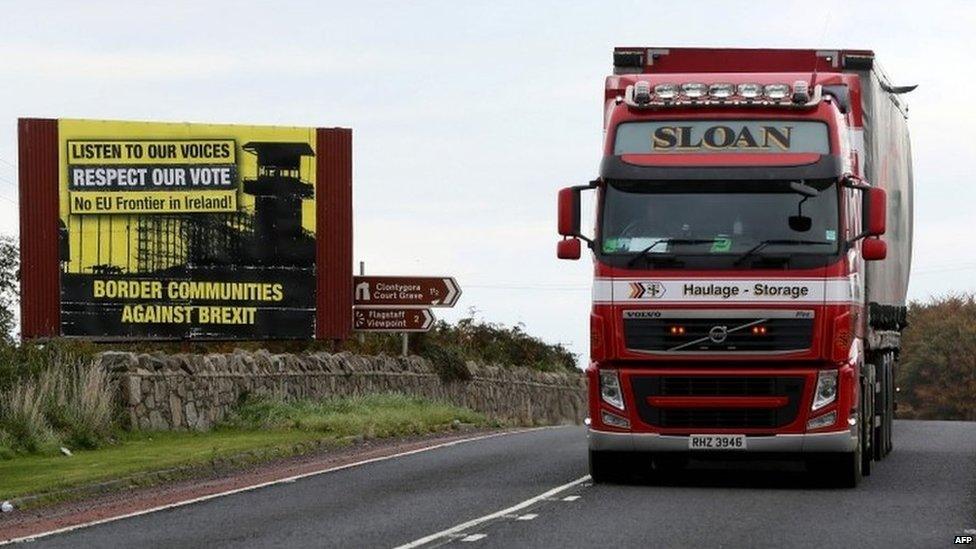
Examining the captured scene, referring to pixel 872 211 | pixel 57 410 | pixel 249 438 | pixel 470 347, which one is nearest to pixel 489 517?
pixel 872 211

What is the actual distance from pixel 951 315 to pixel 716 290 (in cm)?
7682

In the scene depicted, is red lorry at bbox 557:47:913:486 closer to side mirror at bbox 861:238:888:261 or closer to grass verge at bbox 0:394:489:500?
side mirror at bbox 861:238:888:261

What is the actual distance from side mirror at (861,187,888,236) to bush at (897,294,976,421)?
6786 centimetres

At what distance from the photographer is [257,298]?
40.3 metres

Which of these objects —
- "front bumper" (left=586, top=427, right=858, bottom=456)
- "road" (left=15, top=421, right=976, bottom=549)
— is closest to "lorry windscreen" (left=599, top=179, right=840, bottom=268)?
"front bumper" (left=586, top=427, right=858, bottom=456)

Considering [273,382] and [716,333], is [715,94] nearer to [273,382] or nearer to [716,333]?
[716,333]

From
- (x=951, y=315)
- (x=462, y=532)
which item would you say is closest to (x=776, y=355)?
(x=462, y=532)

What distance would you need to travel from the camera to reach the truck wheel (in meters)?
20.0

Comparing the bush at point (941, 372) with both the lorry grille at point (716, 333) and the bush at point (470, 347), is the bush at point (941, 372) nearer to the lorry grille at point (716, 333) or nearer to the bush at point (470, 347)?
the bush at point (470, 347)

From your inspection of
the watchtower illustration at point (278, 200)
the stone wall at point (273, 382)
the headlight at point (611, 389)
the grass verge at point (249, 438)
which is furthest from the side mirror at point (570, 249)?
the watchtower illustration at point (278, 200)

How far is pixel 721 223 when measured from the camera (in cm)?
1906

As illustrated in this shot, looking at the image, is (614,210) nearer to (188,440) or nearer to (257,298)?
(188,440)

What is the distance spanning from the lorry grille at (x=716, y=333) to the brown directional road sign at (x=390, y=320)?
2425 centimetres

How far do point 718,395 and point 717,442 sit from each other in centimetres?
46
